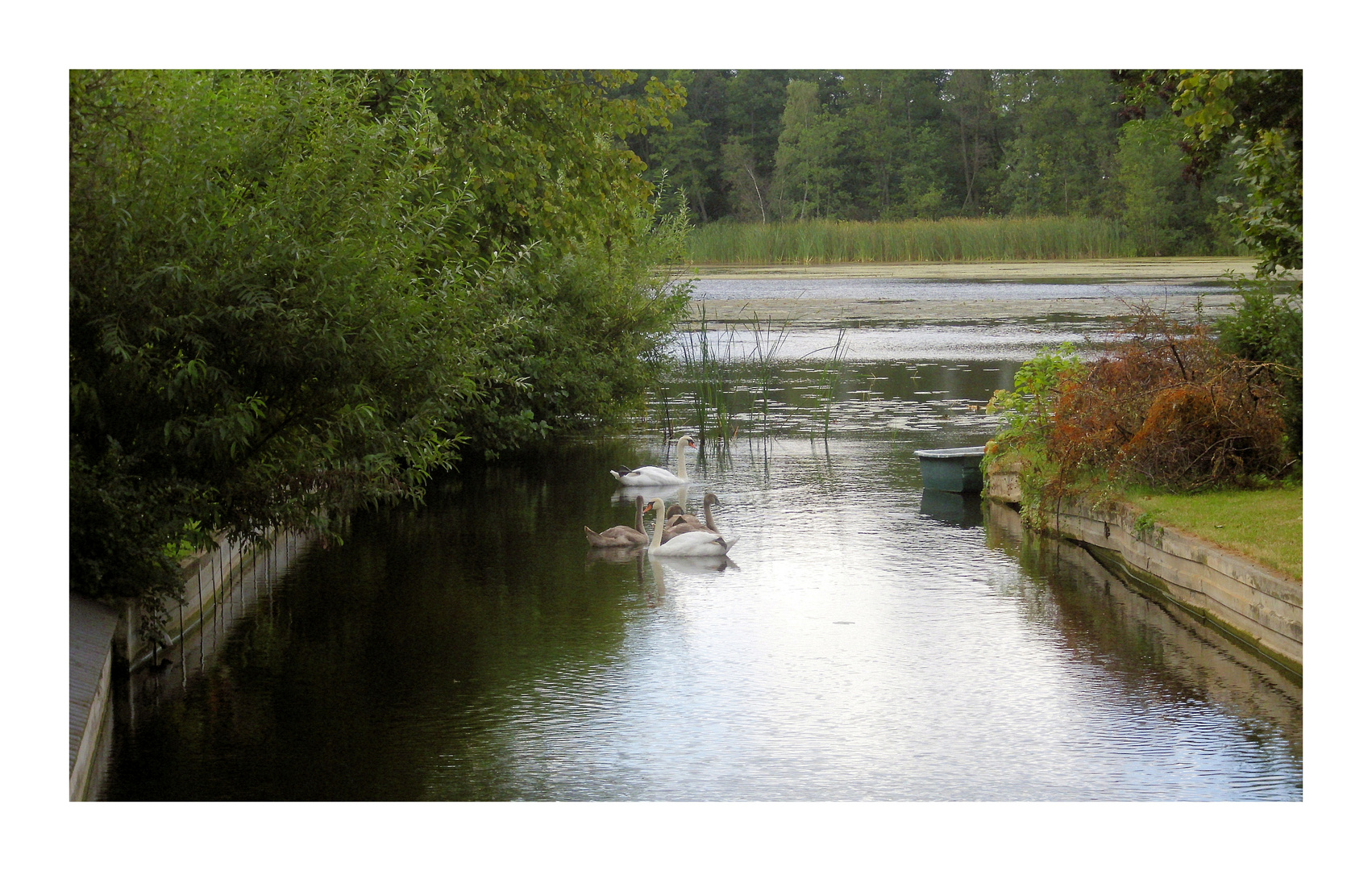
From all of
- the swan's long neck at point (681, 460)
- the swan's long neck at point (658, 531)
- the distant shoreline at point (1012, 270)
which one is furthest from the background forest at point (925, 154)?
the swan's long neck at point (658, 531)

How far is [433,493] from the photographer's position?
1430cm

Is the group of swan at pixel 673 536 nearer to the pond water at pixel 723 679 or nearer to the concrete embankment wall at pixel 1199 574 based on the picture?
the pond water at pixel 723 679

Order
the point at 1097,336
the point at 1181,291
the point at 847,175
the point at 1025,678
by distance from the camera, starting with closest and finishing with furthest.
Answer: the point at 1025,678 → the point at 1097,336 → the point at 1181,291 → the point at 847,175

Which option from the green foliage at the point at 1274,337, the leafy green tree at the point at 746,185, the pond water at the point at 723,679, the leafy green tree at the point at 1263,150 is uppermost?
the leafy green tree at the point at 746,185

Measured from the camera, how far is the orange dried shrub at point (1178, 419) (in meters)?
10.9

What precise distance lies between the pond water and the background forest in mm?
24069

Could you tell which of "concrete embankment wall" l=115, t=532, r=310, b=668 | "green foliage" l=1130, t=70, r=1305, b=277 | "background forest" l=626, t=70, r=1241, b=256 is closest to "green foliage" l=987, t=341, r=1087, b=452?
"green foliage" l=1130, t=70, r=1305, b=277

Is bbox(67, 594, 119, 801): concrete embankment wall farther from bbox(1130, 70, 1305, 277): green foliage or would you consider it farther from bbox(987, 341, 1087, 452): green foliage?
bbox(987, 341, 1087, 452): green foliage

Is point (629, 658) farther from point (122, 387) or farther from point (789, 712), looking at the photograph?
point (122, 387)

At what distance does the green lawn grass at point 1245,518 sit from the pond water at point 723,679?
571mm

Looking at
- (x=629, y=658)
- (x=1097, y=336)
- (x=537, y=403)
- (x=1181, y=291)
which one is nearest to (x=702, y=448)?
(x=537, y=403)

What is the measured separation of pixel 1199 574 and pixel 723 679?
132 inches

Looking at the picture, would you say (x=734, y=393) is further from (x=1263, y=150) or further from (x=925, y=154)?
(x=925, y=154)

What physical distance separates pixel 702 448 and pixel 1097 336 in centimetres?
1348
